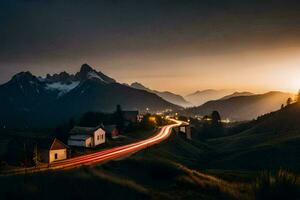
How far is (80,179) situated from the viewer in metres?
21.7

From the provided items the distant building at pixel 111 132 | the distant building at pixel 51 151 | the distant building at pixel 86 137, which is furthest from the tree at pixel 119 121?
the distant building at pixel 51 151

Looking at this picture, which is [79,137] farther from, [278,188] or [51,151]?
[278,188]

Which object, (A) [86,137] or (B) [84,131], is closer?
(A) [86,137]

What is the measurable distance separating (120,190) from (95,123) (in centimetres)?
10135

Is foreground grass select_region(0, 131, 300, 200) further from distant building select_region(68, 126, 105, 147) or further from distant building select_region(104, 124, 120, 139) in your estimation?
distant building select_region(104, 124, 120, 139)

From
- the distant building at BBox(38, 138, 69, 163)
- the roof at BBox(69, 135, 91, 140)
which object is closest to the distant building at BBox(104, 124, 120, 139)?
the roof at BBox(69, 135, 91, 140)

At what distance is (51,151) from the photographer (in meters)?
65.6

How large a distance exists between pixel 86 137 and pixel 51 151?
21599 mm

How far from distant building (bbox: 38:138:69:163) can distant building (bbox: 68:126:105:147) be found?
56.5 ft

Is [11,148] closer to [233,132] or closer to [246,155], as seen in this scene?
[246,155]

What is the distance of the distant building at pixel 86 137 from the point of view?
8675 cm

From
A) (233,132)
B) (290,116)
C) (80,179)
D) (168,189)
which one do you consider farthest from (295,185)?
(233,132)

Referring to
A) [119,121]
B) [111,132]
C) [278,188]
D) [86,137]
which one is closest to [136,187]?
[278,188]

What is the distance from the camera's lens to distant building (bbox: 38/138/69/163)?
214ft
